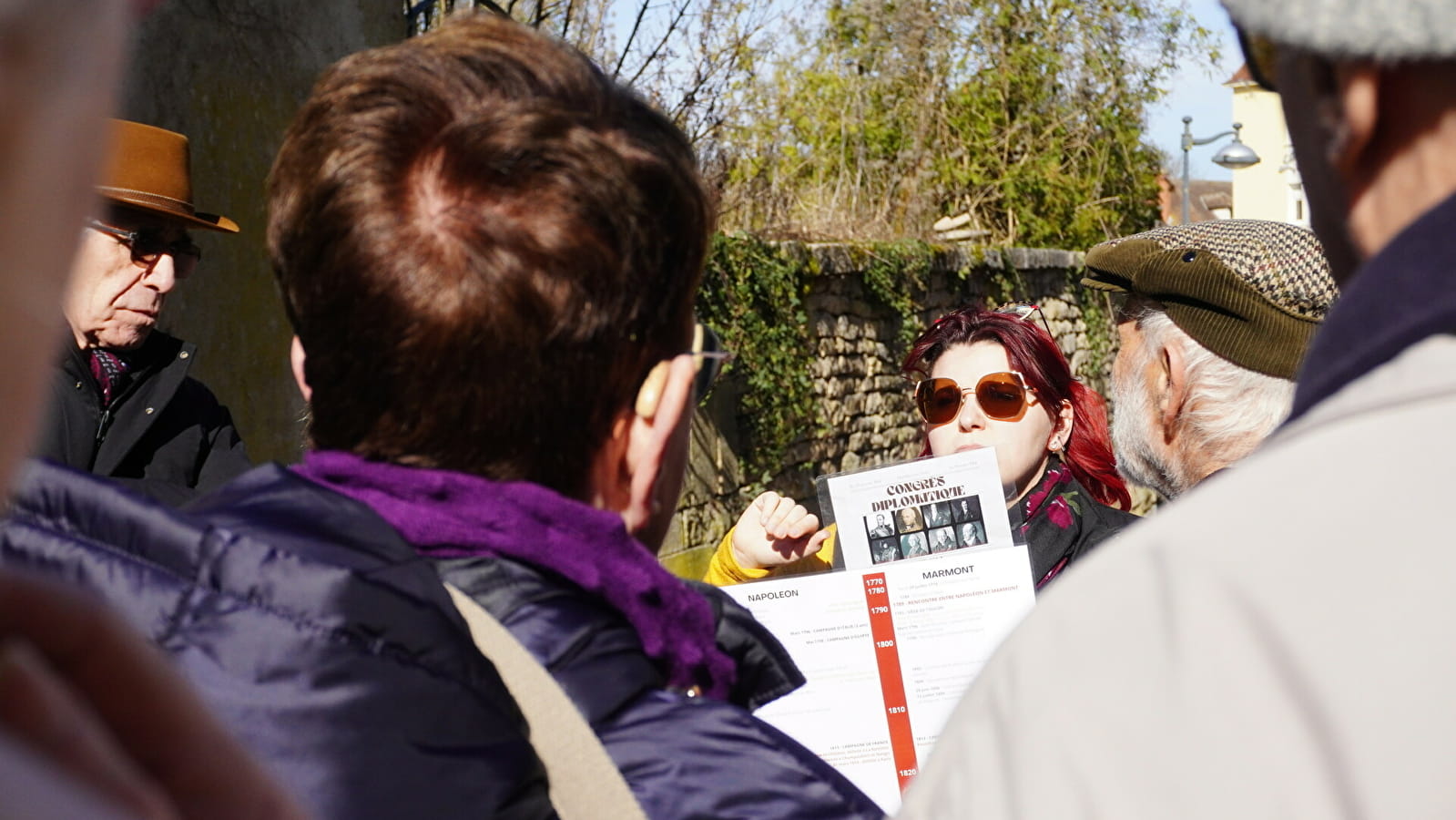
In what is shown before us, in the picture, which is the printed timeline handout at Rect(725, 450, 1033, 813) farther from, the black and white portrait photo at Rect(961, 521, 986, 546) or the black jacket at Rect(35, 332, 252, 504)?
the black jacket at Rect(35, 332, 252, 504)

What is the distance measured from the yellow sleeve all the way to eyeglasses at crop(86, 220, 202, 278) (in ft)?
5.59

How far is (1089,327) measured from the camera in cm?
1504

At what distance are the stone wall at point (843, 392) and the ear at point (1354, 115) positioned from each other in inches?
282

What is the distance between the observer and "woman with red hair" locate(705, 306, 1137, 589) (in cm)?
307

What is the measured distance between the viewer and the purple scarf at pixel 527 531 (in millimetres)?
1216

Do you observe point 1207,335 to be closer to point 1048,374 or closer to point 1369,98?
point 1048,374

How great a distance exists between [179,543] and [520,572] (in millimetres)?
295

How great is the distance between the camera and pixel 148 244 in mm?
3521

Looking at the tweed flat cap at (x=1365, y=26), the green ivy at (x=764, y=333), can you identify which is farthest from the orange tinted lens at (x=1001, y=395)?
the green ivy at (x=764, y=333)

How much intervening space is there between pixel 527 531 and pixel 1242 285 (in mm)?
1542

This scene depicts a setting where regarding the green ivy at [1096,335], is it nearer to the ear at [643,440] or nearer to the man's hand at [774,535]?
the man's hand at [774,535]

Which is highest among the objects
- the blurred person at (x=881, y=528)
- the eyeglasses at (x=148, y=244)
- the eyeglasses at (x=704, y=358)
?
the eyeglasses at (x=148, y=244)

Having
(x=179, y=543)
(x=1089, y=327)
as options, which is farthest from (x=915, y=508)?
A: (x=1089, y=327)

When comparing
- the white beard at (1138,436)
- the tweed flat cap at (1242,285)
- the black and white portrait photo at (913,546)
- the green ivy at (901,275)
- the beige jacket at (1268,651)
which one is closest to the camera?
the beige jacket at (1268,651)
